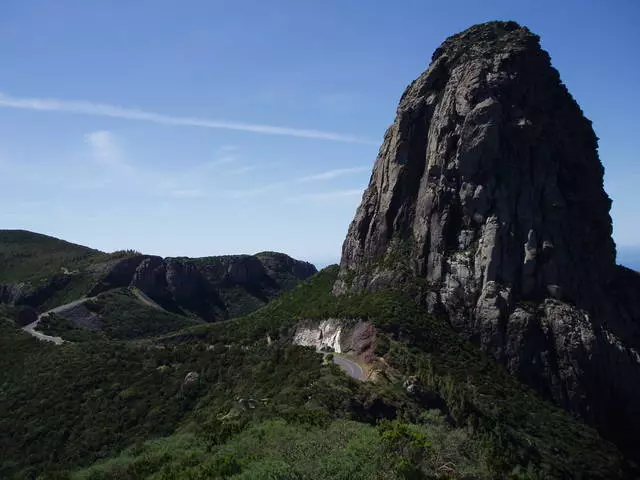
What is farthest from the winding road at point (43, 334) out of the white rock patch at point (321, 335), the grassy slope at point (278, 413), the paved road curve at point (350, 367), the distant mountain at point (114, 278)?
the paved road curve at point (350, 367)

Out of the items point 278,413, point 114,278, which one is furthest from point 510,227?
point 114,278

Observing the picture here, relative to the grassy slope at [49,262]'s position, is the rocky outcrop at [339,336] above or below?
below

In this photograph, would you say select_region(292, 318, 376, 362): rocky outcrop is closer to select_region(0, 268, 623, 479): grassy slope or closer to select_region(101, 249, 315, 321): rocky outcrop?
select_region(0, 268, 623, 479): grassy slope

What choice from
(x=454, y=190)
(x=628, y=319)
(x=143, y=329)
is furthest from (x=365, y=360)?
(x=143, y=329)

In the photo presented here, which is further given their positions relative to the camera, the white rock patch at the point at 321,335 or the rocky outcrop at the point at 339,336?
the white rock patch at the point at 321,335

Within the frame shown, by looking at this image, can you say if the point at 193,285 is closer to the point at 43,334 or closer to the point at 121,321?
the point at 121,321

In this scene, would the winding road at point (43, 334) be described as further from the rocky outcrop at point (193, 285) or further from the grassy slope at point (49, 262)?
the rocky outcrop at point (193, 285)

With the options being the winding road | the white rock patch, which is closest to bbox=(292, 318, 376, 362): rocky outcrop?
the white rock patch
